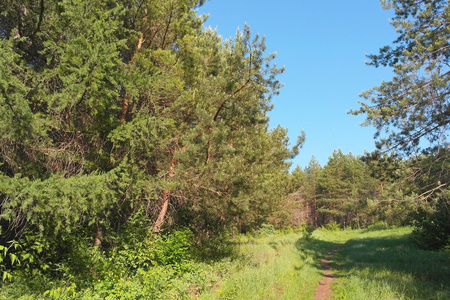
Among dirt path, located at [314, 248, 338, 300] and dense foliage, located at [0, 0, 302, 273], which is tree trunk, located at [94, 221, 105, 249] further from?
dirt path, located at [314, 248, 338, 300]

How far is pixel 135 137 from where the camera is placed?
318 inches

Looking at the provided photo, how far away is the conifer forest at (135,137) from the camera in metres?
6.55

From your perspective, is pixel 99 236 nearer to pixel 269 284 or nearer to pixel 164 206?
pixel 164 206

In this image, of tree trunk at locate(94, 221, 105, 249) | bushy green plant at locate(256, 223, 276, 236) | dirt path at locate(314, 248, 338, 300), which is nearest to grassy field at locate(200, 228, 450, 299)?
dirt path at locate(314, 248, 338, 300)

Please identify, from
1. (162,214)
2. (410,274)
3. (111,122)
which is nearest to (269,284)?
(162,214)

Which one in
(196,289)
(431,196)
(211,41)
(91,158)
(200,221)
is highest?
(211,41)

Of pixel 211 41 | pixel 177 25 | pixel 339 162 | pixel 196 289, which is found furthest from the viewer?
pixel 339 162

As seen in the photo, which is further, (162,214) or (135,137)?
(162,214)

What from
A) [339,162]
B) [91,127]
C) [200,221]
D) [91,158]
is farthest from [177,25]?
[339,162]

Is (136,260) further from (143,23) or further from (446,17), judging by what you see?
(446,17)

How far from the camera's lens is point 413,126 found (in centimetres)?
910

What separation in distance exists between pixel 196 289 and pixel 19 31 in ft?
29.5

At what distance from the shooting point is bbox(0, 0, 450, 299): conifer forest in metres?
6.55

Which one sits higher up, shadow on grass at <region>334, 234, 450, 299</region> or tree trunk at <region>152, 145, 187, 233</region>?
tree trunk at <region>152, 145, 187, 233</region>
